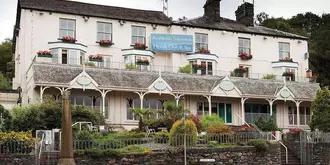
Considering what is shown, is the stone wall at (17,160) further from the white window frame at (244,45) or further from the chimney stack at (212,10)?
the chimney stack at (212,10)

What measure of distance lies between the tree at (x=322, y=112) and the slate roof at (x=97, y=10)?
1346 cm

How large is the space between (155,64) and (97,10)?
5.96 m

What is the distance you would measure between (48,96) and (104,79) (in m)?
3.89

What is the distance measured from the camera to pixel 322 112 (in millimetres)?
35906

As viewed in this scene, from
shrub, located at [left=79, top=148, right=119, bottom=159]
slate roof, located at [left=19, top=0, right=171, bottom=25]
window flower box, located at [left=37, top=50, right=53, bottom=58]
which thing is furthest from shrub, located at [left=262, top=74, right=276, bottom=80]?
shrub, located at [left=79, top=148, right=119, bottom=159]

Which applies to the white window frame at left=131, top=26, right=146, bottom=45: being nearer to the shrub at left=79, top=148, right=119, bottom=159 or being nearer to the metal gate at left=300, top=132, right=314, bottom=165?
the metal gate at left=300, top=132, right=314, bottom=165

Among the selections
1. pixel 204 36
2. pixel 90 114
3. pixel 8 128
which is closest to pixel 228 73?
pixel 204 36

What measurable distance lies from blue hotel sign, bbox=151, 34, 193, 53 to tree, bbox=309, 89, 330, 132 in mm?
11425

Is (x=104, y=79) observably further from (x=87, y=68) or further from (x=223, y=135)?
(x=223, y=135)

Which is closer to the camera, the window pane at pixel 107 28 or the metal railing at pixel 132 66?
the metal railing at pixel 132 66

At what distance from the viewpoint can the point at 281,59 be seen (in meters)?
47.7

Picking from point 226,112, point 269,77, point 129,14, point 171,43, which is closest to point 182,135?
point 226,112

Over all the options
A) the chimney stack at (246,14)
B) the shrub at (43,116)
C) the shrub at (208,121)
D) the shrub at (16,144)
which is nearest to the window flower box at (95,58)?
the shrub at (43,116)

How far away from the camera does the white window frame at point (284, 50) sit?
48062 mm
